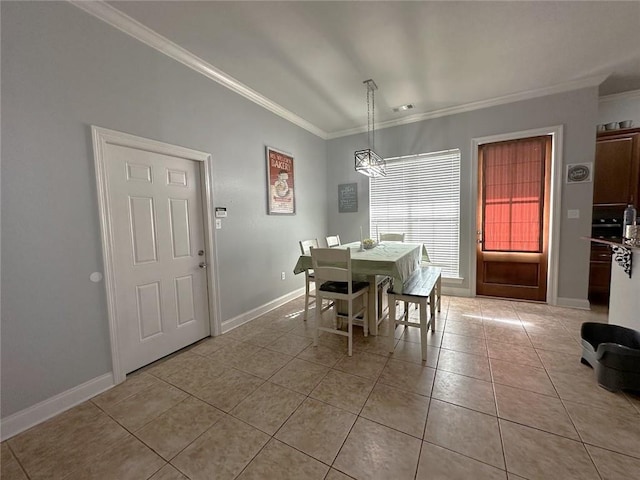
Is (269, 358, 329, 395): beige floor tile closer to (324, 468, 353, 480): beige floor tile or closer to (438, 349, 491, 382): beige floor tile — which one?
(324, 468, 353, 480): beige floor tile

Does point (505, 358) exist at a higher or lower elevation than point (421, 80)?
lower

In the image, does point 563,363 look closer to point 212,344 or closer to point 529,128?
point 529,128

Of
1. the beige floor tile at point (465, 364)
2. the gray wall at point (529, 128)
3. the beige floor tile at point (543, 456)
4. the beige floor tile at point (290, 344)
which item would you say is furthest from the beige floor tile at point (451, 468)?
the gray wall at point (529, 128)

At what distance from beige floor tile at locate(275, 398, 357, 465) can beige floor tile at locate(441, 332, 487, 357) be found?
4.47 feet

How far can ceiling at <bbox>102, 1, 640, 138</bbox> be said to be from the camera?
199cm

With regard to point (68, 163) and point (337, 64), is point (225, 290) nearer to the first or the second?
point (68, 163)

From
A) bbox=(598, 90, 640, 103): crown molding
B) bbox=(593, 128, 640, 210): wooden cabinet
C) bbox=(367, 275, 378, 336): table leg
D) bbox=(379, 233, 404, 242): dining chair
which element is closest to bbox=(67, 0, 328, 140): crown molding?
bbox=(379, 233, 404, 242): dining chair

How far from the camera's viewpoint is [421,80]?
3.02 metres

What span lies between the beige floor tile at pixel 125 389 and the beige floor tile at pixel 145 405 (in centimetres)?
5

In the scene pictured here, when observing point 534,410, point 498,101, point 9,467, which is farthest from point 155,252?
point 498,101

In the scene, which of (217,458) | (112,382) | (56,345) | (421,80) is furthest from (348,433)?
(421,80)

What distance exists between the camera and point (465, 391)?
1847mm

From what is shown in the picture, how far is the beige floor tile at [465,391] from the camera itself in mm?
1711

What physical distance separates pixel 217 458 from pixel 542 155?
188 inches
